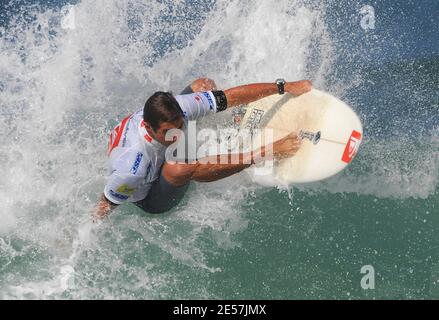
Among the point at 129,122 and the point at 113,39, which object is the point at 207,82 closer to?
the point at 129,122

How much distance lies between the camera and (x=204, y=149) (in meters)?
4.93

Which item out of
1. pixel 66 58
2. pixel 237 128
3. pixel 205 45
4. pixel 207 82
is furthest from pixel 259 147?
pixel 66 58

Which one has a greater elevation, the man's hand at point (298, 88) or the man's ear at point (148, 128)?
the man's hand at point (298, 88)

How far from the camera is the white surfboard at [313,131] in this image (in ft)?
15.6


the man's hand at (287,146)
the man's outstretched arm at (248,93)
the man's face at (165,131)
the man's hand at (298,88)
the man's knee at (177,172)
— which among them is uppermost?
the man's hand at (298,88)

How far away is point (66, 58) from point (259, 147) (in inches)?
100

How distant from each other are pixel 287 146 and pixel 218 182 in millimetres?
784

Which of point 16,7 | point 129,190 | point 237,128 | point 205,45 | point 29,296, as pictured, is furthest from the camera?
point 16,7

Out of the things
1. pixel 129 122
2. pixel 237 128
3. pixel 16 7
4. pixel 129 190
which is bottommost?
pixel 129 190

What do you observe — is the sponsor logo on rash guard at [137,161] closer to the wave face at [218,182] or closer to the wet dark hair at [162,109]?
the wet dark hair at [162,109]

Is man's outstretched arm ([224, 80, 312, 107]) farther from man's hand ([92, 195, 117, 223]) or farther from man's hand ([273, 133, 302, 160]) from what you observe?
man's hand ([92, 195, 117, 223])

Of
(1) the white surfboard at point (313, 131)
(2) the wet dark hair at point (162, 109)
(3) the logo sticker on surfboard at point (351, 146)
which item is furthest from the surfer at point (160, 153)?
(3) the logo sticker on surfboard at point (351, 146)

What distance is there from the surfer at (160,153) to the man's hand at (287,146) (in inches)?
0.4

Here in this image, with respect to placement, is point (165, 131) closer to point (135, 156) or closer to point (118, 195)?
point (135, 156)
